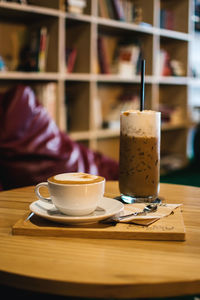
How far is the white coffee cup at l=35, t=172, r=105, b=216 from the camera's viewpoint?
80 centimetres

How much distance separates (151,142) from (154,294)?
0.46 metres

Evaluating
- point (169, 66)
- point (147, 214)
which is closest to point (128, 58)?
point (169, 66)

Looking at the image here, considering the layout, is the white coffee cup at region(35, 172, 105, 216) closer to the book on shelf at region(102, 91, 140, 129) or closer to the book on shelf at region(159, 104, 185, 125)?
the book on shelf at region(102, 91, 140, 129)

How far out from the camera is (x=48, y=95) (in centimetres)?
277

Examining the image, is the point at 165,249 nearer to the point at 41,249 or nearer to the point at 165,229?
the point at 165,229

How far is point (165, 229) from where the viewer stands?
2.61ft

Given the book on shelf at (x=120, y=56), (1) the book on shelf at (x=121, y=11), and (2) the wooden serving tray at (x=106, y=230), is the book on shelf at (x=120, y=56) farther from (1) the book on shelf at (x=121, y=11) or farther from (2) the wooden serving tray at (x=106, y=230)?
(2) the wooden serving tray at (x=106, y=230)

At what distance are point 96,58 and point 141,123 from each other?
2436 millimetres

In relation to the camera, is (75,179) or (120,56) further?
(120,56)

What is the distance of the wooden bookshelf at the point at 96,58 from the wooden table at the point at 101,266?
75.2 inches

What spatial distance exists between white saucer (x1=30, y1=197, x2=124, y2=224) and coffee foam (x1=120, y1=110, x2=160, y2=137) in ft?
0.58

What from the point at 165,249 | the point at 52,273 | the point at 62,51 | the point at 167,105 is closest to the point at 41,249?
the point at 52,273

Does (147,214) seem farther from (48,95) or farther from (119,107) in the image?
(119,107)

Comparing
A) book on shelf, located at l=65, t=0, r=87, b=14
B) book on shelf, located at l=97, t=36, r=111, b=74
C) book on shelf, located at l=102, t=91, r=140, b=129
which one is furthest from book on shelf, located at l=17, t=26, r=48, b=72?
book on shelf, located at l=102, t=91, r=140, b=129
